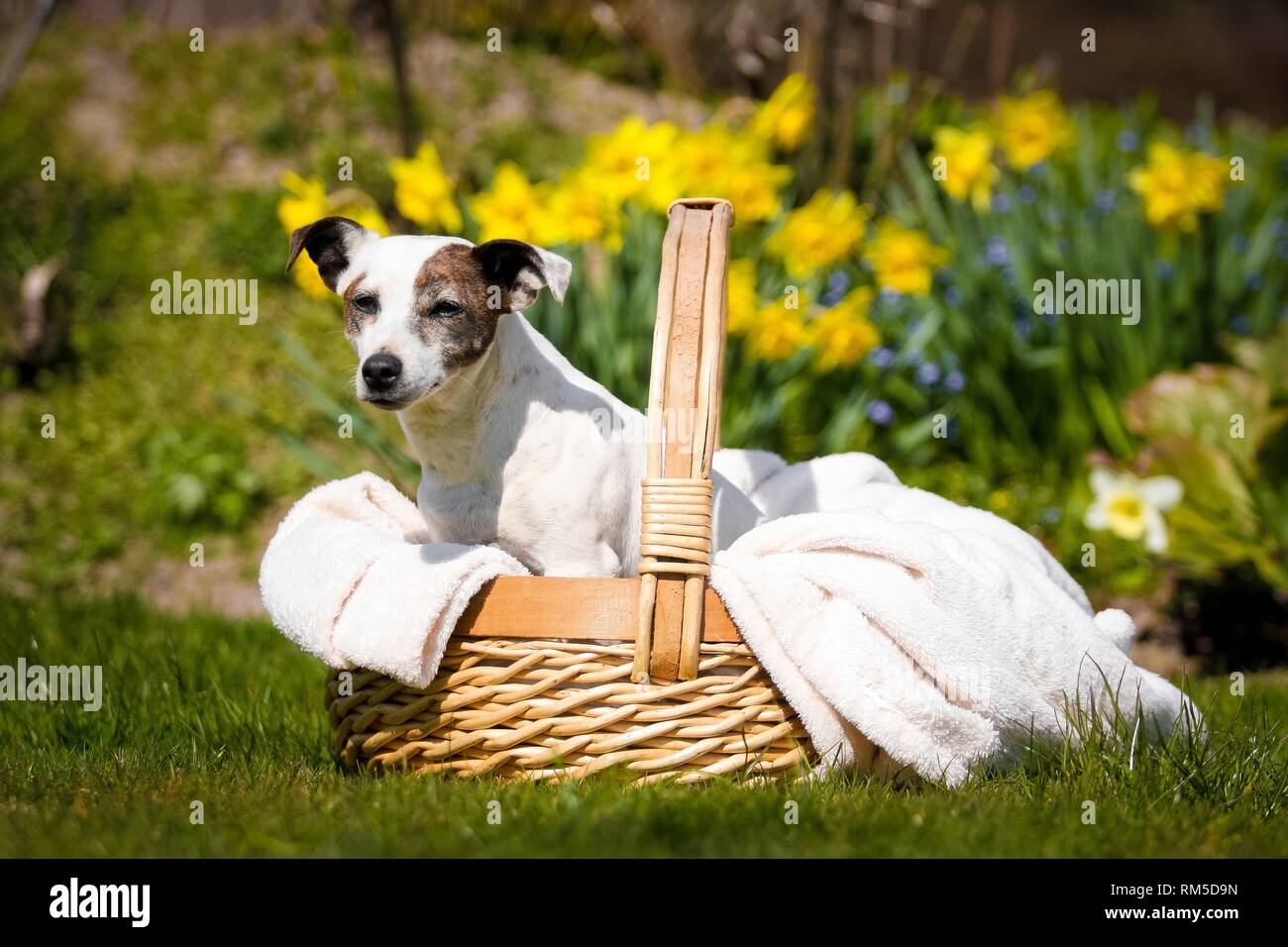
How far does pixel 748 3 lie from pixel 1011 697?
5.75 metres

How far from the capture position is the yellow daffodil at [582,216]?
365cm

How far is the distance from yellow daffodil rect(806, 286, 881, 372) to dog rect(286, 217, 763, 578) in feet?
4.63

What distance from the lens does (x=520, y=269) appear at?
8.02 ft

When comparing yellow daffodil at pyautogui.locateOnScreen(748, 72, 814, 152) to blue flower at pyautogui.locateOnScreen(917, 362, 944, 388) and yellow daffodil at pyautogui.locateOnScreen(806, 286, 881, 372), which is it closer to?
yellow daffodil at pyautogui.locateOnScreen(806, 286, 881, 372)

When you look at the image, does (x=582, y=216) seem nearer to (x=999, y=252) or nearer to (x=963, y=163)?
(x=963, y=163)

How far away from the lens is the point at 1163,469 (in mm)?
3639

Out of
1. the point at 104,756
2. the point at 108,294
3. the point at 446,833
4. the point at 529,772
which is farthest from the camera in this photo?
the point at 108,294

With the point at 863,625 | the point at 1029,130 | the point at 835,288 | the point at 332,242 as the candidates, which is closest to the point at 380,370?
the point at 332,242

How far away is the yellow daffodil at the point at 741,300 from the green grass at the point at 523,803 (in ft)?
5.65

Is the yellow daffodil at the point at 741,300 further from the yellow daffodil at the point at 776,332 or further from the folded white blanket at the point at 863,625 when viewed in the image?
the folded white blanket at the point at 863,625

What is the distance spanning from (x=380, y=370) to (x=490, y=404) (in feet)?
1.06

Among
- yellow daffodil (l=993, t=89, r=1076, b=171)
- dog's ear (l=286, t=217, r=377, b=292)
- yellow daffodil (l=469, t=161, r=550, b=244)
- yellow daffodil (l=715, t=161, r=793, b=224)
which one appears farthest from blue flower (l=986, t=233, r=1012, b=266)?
dog's ear (l=286, t=217, r=377, b=292)

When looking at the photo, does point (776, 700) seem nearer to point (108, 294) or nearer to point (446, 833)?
point (446, 833)
